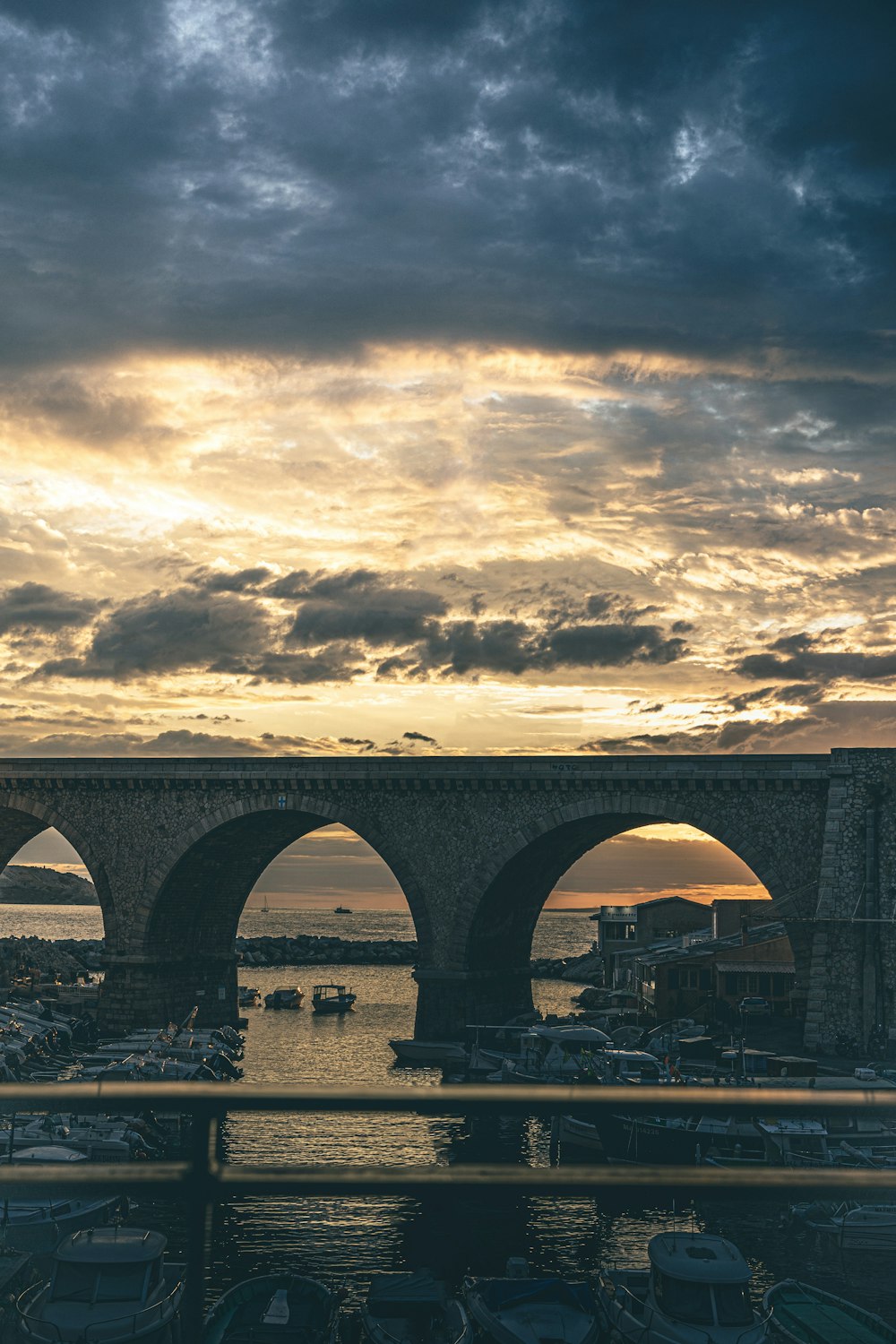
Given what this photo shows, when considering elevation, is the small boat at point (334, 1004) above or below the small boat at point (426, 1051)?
below

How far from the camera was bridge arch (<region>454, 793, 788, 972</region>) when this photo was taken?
4659cm

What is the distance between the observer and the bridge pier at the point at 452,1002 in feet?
163

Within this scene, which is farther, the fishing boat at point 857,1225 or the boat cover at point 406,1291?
the fishing boat at point 857,1225

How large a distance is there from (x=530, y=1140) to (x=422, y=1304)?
18.3 m

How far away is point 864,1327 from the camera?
18.8m

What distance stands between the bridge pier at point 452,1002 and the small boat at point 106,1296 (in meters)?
31.6

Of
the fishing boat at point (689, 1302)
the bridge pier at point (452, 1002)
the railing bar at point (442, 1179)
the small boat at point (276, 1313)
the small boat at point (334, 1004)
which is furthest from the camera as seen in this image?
the small boat at point (334, 1004)

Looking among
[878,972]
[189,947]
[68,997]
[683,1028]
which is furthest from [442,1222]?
[68,997]

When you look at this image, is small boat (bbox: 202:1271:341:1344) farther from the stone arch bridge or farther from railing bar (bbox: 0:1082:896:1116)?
the stone arch bridge

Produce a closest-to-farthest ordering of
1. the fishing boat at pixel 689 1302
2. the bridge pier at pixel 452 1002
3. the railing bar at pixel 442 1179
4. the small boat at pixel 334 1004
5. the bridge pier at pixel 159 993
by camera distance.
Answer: the railing bar at pixel 442 1179 → the fishing boat at pixel 689 1302 → the bridge pier at pixel 452 1002 → the bridge pier at pixel 159 993 → the small boat at pixel 334 1004

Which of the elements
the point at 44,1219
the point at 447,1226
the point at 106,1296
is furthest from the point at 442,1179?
the point at 447,1226

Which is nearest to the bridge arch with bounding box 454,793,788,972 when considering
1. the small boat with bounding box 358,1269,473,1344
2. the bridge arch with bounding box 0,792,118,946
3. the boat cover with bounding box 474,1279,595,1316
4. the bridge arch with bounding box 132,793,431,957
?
the bridge arch with bounding box 132,793,431,957

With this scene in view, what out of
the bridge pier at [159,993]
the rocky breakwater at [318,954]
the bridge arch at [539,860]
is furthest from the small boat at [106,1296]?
the rocky breakwater at [318,954]

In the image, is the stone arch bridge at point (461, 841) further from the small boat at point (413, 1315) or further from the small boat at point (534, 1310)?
the small boat at point (413, 1315)
